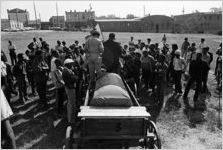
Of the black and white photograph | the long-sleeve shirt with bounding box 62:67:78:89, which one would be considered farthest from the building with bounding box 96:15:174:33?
the long-sleeve shirt with bounding box 62:67:78:89

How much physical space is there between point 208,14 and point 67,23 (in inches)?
2357

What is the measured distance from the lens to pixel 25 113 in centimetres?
886

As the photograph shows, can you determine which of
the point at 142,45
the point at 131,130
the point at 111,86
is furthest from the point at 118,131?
the point at 142,45

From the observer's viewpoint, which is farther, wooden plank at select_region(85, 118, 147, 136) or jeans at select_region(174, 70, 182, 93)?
jeans at select_region(174, 70, 182, 93)

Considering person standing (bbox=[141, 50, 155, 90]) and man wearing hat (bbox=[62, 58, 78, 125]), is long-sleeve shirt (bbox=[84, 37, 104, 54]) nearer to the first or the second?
man wearing hat (bbox=[62, 58, 78, 125])

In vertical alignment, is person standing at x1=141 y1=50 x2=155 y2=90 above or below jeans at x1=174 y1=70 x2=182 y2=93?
above

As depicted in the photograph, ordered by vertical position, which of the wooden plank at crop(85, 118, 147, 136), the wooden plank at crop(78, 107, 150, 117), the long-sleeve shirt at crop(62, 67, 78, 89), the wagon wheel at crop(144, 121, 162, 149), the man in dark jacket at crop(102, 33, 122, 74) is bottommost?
the wagon wheel at crop(144, 121, 162, 149)

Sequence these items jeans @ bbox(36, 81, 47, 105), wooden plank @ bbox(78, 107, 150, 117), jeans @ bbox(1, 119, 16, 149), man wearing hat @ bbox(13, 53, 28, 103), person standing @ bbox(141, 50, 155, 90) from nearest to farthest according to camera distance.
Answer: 1. jeans @ bbox(1, 119, 16, 149)
2. wooden plank @ bbox(78, 107, 150, 117)
3. jeans @ bbox(36, 81, 47, 105)
4. man wearing hat @ bbox(13, 53, 28, 103)
5. person standing @ bbox(141, 50, 155, 90)

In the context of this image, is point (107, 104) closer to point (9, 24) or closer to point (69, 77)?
point (69, 77)

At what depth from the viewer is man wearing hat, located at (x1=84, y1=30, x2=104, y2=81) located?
8.98m

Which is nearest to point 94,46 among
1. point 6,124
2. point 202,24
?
point 6,124

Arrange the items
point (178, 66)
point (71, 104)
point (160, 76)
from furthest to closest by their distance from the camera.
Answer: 1. point (178, 66)
2. point (160, 76)
3. point (71, 104)

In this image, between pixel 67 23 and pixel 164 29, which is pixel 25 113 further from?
pixel 67 23

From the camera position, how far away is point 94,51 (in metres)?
9.10
